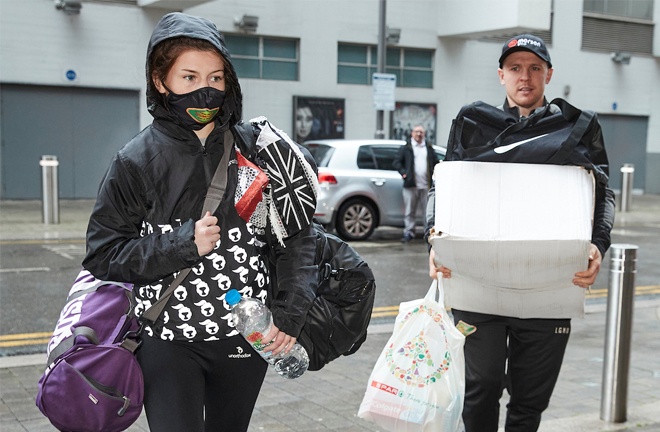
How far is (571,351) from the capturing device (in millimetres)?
6422

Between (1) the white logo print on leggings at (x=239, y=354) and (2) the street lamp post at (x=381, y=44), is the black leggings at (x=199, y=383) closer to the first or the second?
(1) the white logo print on leggings at (x=239, y=354)

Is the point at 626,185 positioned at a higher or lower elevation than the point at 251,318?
lower

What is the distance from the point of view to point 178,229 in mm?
2389

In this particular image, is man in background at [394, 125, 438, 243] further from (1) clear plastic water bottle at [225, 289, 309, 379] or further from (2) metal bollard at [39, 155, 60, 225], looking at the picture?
(1) clear plastic water bottle at [225, 289, 309, 379]

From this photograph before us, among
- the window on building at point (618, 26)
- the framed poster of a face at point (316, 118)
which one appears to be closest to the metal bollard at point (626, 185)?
the framed poster of a face at point (316, 118)

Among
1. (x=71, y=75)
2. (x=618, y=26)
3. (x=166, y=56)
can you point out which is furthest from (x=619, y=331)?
(x=618, y=26)

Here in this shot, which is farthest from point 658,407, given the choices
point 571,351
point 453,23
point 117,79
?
point 453,23

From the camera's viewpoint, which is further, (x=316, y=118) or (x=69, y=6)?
(x=316, y=118)

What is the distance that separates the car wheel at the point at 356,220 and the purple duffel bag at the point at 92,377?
431 inches

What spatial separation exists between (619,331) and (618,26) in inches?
1021

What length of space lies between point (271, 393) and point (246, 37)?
17.7 meters

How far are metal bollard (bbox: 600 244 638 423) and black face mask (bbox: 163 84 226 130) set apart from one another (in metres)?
2.83

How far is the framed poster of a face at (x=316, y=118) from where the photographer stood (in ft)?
73.8

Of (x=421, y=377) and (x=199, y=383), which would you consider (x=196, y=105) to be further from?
(x=421, y=377)
